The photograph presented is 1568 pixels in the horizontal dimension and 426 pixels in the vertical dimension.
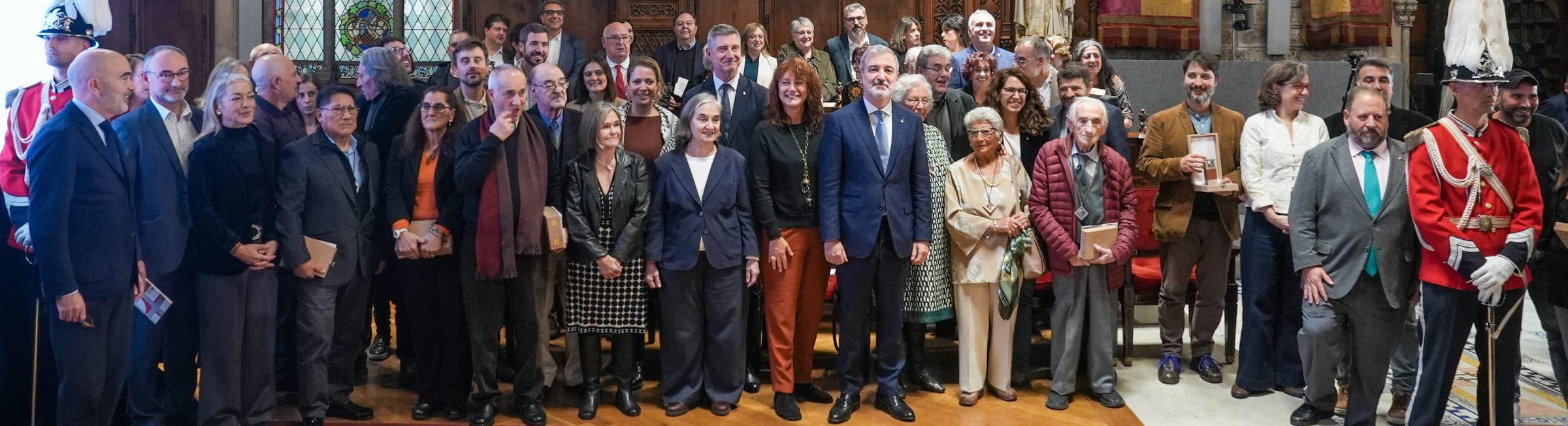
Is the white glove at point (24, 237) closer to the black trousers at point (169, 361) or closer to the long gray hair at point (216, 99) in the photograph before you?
the black trousers at point (169, 361)

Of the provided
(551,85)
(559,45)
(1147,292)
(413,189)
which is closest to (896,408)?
(1147,292)

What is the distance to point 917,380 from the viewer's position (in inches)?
205

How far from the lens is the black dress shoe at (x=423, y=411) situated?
474cm

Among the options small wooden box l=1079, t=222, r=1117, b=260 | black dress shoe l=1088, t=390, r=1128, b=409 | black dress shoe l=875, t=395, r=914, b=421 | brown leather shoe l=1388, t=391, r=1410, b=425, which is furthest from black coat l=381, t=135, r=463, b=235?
brown leather shoe l=1388, t=391, r=1410, b=425

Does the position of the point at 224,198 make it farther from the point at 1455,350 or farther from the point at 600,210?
the point at 1455,350

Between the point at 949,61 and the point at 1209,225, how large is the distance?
51.7 inches

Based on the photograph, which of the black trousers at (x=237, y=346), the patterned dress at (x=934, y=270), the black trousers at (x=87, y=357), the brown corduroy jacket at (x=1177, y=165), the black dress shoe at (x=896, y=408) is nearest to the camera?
the black trousers at (x=87, y=357)

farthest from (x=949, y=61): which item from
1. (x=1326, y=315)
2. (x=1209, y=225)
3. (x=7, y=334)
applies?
(x=7, y=334)

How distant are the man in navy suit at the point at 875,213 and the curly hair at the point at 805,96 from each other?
0.23ft

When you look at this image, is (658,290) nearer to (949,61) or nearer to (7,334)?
(949,61)

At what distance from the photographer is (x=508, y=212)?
454cm

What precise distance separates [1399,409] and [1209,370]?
0.79 meters

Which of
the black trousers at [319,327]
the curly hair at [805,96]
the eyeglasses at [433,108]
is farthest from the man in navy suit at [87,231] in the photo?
the curly hair at [805,96]

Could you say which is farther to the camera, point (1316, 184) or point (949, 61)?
point (949, 61)
